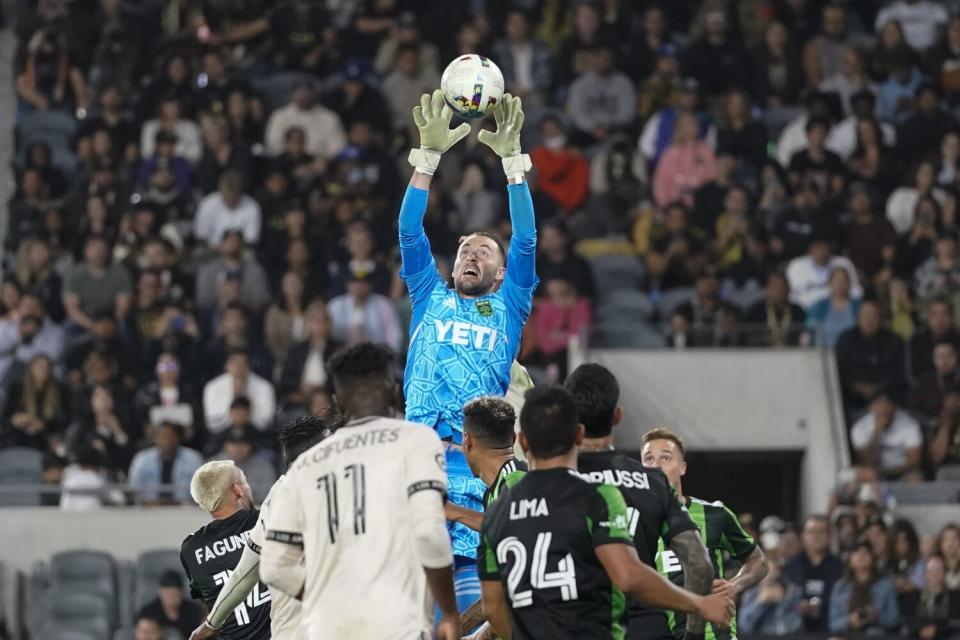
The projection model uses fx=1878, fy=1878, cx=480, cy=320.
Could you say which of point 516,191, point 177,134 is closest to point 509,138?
point 516,191

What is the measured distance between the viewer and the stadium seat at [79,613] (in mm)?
17266

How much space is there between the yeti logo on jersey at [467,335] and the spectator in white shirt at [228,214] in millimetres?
11390

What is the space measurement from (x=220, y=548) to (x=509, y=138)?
2699 millimetres

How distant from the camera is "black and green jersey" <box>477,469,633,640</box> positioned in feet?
24.1

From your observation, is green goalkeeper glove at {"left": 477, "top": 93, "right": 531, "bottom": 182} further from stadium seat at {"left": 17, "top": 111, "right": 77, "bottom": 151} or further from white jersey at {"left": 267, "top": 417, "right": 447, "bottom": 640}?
stadium seat at {"left": 17, "top": 111, "right": 77, "bottom": 151}

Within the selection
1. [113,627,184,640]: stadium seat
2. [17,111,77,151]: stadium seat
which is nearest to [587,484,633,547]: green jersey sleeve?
[113,627,184,640]: stadium seat

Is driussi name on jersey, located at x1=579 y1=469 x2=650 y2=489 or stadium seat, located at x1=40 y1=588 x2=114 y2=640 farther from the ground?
driussi name on jersey, located at x1=579 y1=469 x2=650 y2=489

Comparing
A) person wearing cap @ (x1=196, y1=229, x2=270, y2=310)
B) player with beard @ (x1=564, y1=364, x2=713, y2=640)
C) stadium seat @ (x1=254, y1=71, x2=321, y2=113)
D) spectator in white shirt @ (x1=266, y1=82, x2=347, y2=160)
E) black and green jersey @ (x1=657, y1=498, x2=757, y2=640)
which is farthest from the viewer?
stadium seat @ (x1=254, y1=71, x2=321, y2=113)

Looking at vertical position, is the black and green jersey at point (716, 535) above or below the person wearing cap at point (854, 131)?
below

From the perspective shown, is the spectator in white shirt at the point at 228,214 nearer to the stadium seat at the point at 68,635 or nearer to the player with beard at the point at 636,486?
the stadium seat at the point at 68,635

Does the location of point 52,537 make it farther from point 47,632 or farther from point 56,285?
point 56,285

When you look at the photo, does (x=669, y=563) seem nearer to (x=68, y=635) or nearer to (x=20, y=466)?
(x=68, y=635)

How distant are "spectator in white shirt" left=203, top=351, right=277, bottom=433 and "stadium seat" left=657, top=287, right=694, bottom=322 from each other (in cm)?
423

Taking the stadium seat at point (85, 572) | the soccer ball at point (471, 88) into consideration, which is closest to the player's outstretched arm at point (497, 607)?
the soccer ball at point (471, 88)
